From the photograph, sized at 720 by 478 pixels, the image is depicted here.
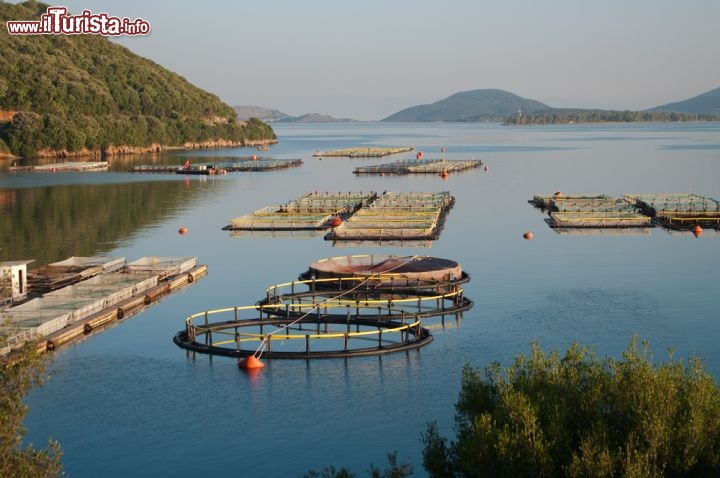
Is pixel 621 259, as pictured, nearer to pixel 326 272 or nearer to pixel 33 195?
pixel 326 272

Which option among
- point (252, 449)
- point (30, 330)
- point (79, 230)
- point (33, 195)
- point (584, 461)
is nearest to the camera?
point (584, 461)

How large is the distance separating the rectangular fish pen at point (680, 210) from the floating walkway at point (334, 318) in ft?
119

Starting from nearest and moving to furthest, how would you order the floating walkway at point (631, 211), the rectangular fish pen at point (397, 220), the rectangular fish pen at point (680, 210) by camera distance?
the rectangular fish pen at point (397, 220), the floating walkway at point (631, 211), the rectangular fish pen at point (680, 210)

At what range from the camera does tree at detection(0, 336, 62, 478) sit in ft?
86.3

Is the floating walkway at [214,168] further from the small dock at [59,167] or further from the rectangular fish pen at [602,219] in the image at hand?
the rectangular fish pen at [602,219]

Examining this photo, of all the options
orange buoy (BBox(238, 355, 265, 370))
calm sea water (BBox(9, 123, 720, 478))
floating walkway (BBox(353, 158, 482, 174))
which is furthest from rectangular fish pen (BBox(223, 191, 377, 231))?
floating walkway (BBox(353, 158, 482, 174))

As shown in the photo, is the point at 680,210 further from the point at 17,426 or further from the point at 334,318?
the point at 17,426

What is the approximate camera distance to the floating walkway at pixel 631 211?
92.0 meters

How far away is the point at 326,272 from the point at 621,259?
23568 mm

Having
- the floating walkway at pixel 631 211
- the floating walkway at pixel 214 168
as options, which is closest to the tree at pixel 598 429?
the floating walkway at pixel 631 211

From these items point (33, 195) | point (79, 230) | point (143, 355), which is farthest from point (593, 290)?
point (33, 195)

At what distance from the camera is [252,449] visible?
35906mm

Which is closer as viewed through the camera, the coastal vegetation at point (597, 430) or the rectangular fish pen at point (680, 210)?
the coastal vegetation at point (597, 430)

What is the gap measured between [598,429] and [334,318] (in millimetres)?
27494
